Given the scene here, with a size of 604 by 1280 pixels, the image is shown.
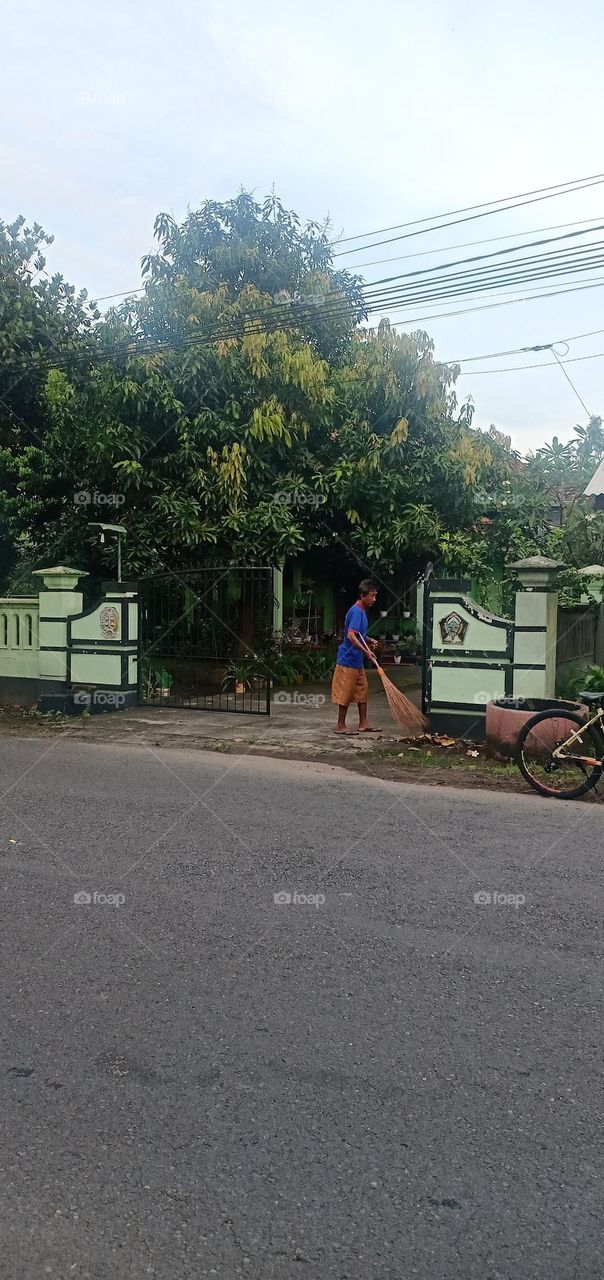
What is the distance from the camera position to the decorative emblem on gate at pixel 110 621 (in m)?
12.5

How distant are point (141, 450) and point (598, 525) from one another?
636 centimetres

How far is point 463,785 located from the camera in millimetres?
8039

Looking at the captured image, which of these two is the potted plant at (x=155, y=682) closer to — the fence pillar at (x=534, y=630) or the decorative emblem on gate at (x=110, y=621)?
the decorative emblem on gate at (x=110, y=621)

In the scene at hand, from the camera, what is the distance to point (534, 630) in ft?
31.8

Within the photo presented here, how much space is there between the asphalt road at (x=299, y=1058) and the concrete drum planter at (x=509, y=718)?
282 centimetres

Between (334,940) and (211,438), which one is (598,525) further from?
(334,940)

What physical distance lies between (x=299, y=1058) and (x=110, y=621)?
386 inches

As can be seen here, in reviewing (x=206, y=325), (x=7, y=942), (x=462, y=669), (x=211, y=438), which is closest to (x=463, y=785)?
(x=462, y=669)

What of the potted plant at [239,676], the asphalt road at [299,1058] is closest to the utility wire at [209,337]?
the potted plant at [239,676]

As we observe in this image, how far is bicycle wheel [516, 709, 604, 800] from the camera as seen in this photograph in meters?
7.35

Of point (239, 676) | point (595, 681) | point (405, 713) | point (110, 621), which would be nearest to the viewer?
point (595, 681)

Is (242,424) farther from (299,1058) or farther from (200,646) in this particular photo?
(299,1058)

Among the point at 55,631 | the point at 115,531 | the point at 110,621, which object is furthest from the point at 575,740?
the point at 115,531

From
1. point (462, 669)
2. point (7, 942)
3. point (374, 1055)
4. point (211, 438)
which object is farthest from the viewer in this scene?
point (211, 438)
